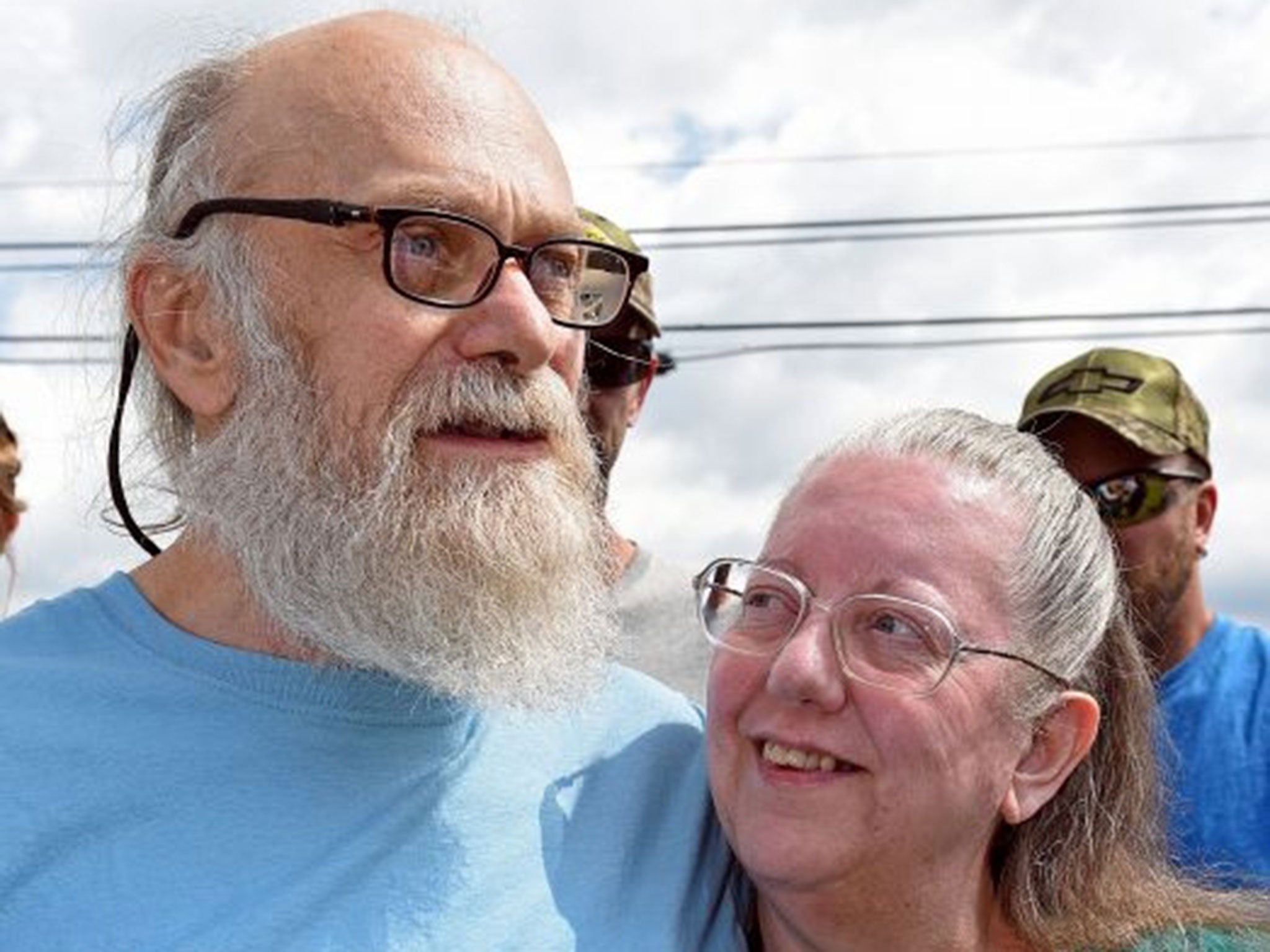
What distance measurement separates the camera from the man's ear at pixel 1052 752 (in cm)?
241

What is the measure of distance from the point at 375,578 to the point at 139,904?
50cm

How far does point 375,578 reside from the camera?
240 cm

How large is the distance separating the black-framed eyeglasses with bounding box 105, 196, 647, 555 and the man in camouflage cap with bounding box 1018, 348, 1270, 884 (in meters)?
1.90

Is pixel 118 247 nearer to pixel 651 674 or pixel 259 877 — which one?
pixel 259 877

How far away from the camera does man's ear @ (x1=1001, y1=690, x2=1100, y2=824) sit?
7.92 ft

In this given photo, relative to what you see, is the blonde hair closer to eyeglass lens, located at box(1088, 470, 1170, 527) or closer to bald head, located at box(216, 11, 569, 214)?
bald head, located at box(216, 11, 569, 214)

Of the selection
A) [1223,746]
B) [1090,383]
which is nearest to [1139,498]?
[1090,383]

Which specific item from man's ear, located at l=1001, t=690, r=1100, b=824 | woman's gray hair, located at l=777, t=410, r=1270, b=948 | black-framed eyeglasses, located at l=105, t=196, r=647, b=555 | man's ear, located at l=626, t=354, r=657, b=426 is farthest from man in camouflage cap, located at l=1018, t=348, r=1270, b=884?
black-framed eyeglasses, located at l=105, t=196, r=647, b=555

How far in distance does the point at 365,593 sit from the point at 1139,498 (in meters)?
2.37

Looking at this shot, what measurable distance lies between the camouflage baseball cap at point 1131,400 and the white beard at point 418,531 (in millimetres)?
2084

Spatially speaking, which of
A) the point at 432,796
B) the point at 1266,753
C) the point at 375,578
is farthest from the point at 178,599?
the point at 1266,753

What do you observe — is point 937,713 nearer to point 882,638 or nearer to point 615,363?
point 882,638

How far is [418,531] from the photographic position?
235 centimetres

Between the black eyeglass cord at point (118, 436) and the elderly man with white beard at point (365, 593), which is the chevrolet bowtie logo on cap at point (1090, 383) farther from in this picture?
the black eyeglass cord at point (118, 436)
